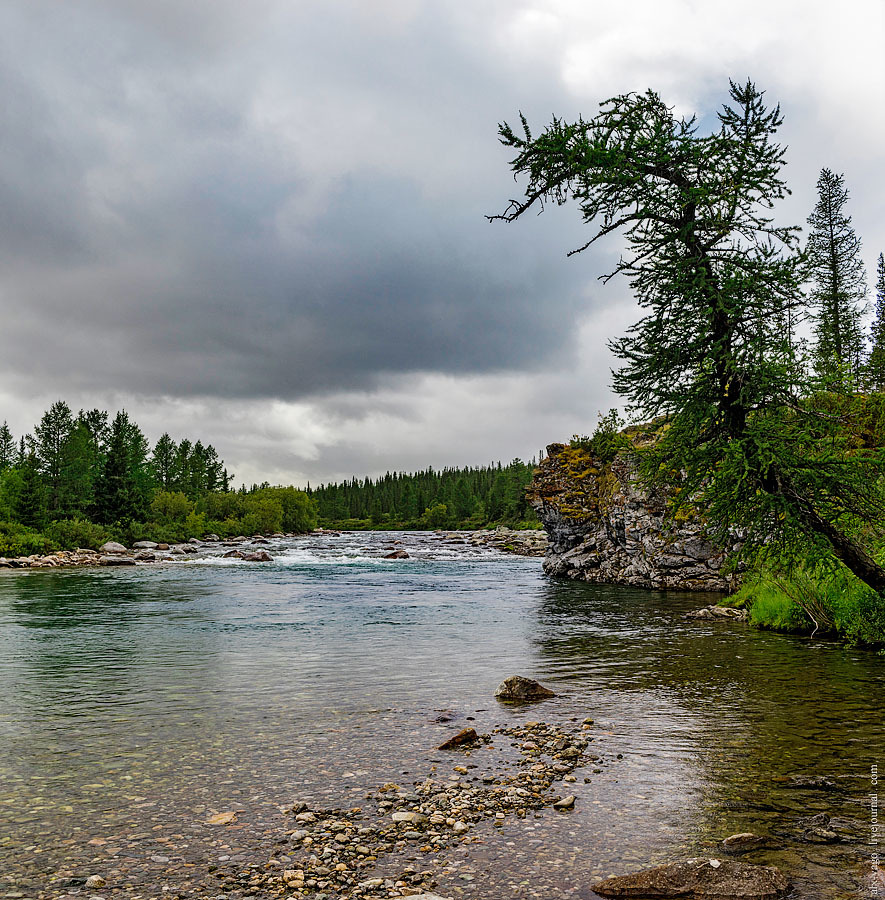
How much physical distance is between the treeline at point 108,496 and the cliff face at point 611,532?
42.9m

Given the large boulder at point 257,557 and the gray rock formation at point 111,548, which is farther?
the gray rock formation at point 111,548

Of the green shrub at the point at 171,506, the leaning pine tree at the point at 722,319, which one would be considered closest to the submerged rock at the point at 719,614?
the leaning pine tree at the point at 722,319

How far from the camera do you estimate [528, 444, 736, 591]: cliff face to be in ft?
107

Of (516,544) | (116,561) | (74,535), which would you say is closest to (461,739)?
(116,561)

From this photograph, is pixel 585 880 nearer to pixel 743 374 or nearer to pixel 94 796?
pixel 94 796

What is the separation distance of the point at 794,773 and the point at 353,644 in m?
12.6

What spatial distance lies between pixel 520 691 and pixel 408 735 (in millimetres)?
3004

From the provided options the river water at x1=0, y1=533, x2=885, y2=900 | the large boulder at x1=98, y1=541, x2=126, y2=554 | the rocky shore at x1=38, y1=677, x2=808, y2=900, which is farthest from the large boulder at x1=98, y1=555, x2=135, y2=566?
the rocky shore at x1=38, y1=677, x2=808, y2=900

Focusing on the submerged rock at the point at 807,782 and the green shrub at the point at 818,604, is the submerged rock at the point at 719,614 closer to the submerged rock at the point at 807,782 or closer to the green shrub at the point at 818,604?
the green shrub at the point at 818,604

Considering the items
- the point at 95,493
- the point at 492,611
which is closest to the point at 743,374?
the point at 492,611

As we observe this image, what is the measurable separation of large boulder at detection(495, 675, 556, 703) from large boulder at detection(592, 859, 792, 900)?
666cm

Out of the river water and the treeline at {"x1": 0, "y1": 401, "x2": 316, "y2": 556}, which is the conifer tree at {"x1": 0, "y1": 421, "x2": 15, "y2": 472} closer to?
the treeline at {"x1": 0, "y1": 401, "x2": 316, "y2": 556}

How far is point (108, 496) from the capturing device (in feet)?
234

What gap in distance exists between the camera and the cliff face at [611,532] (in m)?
32.5
